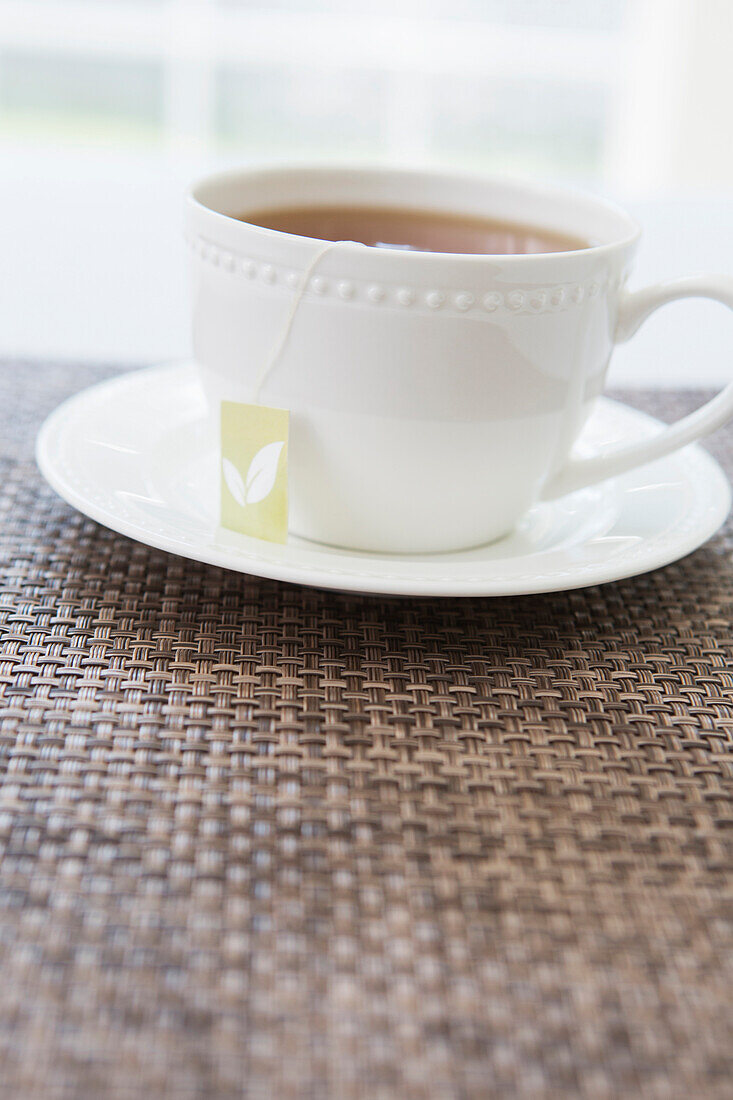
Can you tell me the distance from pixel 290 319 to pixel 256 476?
9 cm

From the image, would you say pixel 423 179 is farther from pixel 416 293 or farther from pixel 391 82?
pixel 391 82

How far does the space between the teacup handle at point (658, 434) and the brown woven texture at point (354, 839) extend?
8cm

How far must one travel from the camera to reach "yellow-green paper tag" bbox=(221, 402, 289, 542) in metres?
0.54

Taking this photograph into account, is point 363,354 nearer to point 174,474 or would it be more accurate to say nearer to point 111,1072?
point 174,474

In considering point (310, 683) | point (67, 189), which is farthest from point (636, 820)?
point (67, 189)

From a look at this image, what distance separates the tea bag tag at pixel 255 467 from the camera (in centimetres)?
54

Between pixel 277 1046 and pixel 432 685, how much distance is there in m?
0.20

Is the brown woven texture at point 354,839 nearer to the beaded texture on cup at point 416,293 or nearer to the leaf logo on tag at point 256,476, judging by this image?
the leaf logo on tag at point 256,476

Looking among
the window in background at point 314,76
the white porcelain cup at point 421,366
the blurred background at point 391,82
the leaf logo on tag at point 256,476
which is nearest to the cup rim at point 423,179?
the white porcelain cup at point 421,366

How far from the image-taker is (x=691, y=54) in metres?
3.33

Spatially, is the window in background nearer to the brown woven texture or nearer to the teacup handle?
the teacup handle

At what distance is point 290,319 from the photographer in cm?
51

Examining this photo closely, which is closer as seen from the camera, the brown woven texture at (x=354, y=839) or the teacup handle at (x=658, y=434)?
the brown woven texture at (x=354, y=839)

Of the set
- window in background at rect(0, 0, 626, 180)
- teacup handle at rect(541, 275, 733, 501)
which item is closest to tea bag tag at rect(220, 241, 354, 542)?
teacup handle at rect(541, 275, 733, 501)
